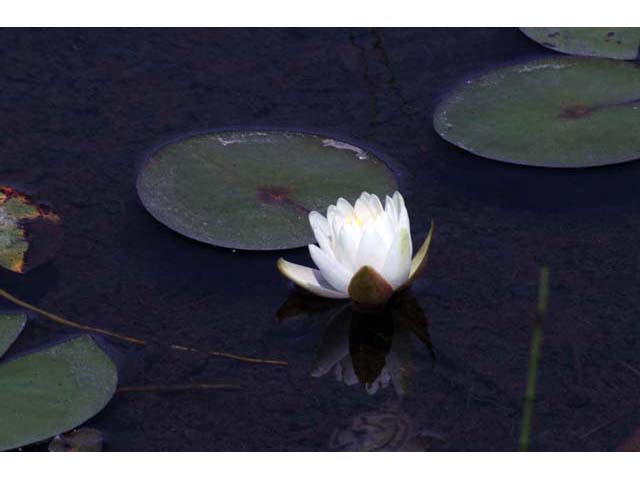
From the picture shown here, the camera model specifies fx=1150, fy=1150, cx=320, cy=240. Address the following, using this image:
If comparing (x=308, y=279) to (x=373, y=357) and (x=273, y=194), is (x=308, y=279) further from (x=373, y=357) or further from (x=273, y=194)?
(x=273, y=194)

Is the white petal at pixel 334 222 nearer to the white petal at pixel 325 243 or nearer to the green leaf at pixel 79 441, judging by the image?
the white petal at pixel 325 243

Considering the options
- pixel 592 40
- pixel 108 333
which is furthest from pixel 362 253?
pixel 592 40

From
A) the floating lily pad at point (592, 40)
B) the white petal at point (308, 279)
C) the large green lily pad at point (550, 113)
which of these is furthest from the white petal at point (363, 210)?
the floating lily pad at point (592, 40)

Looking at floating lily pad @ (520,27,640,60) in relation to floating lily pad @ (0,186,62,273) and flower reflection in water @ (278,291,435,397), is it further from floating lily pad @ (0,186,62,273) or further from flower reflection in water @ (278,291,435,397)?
floating lily pad @ (0,186,62,273)

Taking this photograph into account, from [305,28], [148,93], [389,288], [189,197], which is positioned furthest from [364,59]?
[389,288]

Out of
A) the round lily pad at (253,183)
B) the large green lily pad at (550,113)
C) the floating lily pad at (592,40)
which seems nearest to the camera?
the round lily pad at (253,183)

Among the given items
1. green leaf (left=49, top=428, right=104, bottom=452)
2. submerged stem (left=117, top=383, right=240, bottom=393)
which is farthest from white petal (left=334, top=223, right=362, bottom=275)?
green leaf (left=49, top=428, right=104, bottom=452)
